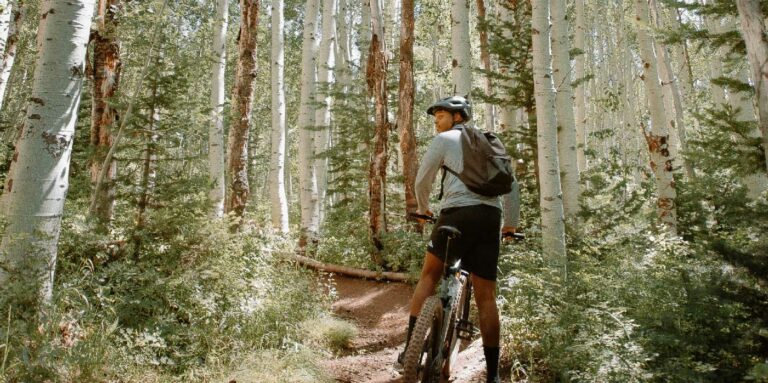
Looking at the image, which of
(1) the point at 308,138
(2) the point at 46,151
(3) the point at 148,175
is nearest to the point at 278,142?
(1) the point at 308,138

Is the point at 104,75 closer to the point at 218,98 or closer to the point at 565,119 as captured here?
the point at 218,98

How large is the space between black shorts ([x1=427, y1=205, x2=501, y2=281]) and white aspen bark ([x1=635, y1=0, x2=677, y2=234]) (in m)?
5.93

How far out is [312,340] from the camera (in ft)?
18.6

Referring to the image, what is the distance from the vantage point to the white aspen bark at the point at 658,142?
8.66 m

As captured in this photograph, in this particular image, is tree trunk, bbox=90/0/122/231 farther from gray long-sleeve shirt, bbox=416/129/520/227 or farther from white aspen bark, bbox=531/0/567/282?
white aspen bark, bbox=531/0/567/282

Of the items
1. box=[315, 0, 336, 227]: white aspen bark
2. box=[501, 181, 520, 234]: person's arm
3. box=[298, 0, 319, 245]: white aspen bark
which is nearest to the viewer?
box=[501, 181, 520, 234]: person's arm

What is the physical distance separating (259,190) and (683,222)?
102 feet

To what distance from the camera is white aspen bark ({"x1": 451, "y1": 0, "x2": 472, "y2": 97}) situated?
8.51 metres

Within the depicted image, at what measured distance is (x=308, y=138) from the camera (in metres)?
12.2

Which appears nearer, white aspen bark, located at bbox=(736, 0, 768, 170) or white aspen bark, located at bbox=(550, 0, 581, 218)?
white aspen bark, located at bbox=(736, 0, 768, 170)

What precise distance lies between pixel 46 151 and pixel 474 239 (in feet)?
11.0

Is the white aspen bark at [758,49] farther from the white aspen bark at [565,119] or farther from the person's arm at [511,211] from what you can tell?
the white aspen bark at [565,119]

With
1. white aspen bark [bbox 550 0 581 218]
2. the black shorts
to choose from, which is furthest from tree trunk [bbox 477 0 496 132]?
the black shorts

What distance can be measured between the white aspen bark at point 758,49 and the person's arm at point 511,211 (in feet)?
6.66
